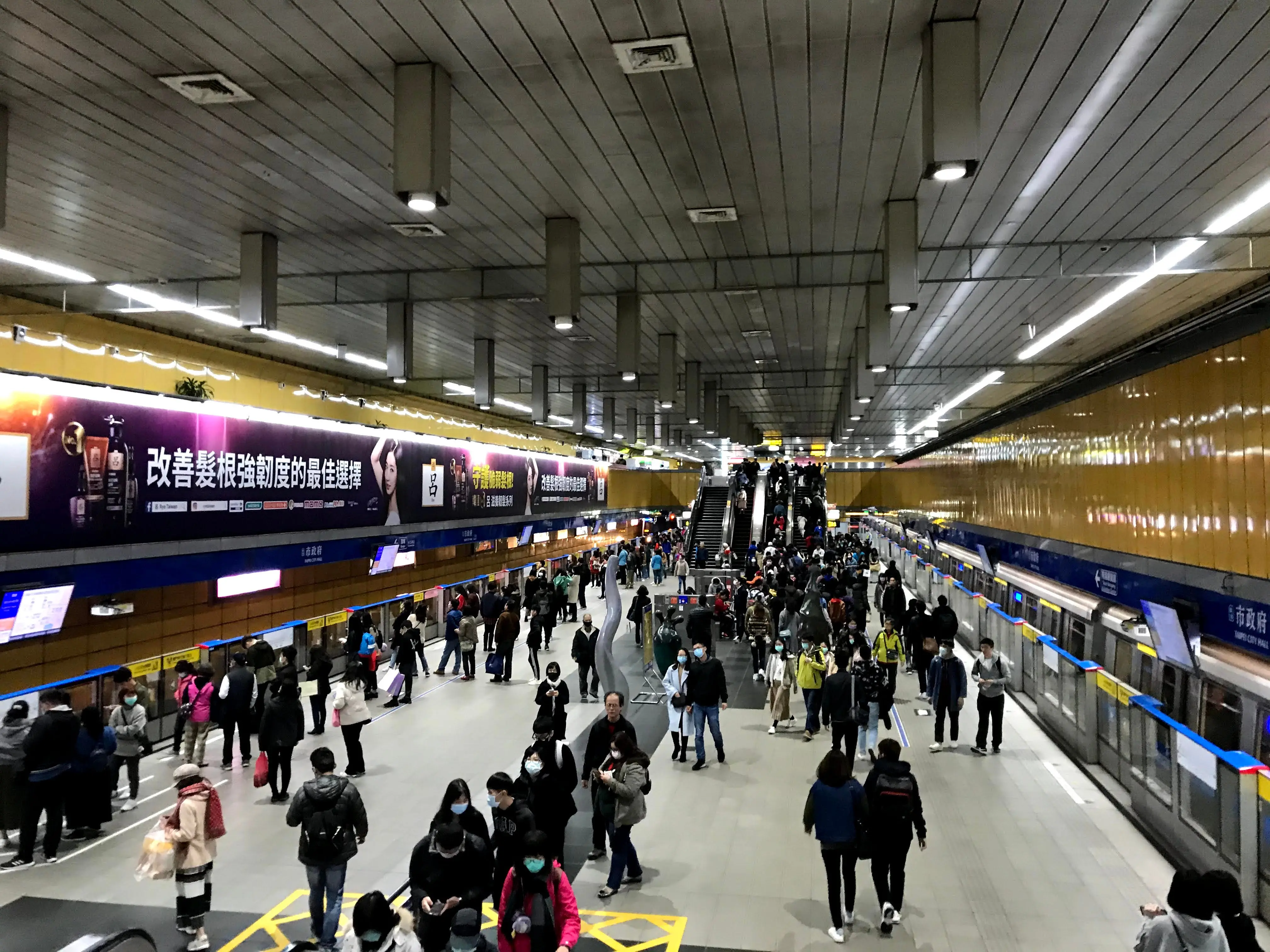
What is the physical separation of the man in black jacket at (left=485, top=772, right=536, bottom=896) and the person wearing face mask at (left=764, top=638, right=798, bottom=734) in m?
6.74

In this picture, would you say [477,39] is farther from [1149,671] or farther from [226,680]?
[1149,671]

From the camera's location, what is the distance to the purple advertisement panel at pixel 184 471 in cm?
902

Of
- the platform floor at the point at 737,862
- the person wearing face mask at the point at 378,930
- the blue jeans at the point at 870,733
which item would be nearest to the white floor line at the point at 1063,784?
the platform floor at the point at 737,862


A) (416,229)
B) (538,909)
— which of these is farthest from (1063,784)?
(416,229)

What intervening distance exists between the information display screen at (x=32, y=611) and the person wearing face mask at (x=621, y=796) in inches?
273

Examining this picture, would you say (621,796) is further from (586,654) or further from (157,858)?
(586,654)

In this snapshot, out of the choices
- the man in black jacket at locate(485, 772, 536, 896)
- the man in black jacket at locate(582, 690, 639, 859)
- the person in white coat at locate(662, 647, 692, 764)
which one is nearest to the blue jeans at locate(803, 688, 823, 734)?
the person in white coat at locate(662, 647, 692, 764)

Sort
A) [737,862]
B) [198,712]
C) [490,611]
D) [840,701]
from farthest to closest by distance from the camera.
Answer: [490,611] < [198,712] < [840,701] < [737,862]

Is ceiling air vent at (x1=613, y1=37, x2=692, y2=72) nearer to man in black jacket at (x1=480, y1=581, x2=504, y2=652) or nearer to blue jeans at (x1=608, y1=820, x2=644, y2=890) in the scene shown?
blue jeans at (x1=608, y1=820, x2=644, y2=890)

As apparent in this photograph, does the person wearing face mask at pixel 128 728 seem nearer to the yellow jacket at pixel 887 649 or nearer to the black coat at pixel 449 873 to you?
the black coat at pixel 449 873

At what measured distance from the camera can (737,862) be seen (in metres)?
7.17

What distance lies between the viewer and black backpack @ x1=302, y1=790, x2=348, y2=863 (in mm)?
5492

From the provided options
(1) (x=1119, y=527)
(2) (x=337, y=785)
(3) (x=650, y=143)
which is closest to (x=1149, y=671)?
(1) (x=1119, y=527)

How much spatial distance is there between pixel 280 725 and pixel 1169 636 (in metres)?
9.19
